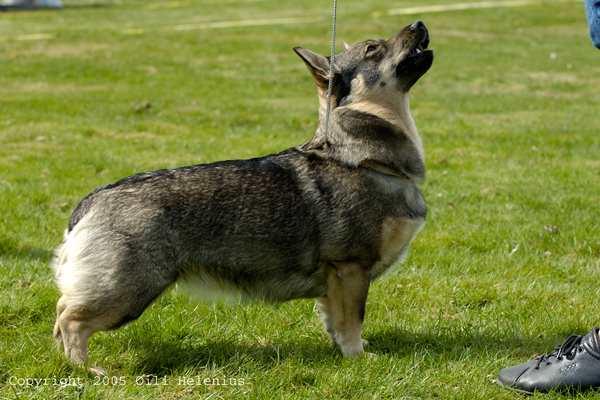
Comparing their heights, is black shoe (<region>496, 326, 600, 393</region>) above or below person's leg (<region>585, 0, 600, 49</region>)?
below

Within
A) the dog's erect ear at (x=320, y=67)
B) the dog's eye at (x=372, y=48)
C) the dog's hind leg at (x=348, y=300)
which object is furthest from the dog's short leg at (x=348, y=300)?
the dog's eye at (x=372, y=48)

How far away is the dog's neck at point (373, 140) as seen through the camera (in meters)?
3.83

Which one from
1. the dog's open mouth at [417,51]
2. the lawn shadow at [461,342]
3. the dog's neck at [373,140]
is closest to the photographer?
the lawn shadow at [461,342]

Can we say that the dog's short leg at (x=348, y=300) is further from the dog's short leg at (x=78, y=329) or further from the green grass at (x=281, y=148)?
the dog's short leg at (x=78, y=329)

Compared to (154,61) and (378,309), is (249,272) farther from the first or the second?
(154,61)

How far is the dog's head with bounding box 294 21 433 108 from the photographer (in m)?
3.95

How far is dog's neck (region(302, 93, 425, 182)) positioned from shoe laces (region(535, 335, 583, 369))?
1354mm

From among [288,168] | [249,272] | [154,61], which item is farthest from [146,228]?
[154,61]

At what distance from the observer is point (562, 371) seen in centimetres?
322

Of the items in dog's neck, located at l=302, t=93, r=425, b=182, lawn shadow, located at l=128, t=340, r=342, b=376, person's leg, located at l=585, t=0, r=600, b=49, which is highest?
person's leg, located at l=585, t=0, r=600, b=49

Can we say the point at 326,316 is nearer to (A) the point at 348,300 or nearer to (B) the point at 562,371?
(A) the point at 348,300

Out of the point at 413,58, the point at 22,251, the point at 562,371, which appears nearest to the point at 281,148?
the point at 22,251

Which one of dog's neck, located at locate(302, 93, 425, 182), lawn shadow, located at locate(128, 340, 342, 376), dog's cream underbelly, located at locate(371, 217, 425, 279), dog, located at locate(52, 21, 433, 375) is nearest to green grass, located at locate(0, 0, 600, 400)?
lawn shadow, located at locate(128, 340, 342, 376)

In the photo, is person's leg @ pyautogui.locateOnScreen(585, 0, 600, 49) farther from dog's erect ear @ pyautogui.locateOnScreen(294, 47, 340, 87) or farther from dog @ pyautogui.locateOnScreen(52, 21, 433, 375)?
dog's erect ear @ pyautogui.locateOnScreen(294, 47, 340, 87)
